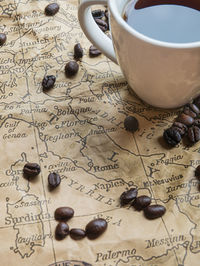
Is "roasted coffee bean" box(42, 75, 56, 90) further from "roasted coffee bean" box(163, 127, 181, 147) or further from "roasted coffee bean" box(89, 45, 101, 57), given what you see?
"roasted coffee bean" box(163, 127, 181, 147)

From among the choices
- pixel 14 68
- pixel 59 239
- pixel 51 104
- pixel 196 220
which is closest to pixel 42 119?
pixel 51 104

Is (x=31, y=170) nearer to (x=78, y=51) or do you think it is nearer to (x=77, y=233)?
(x=77, y=233)

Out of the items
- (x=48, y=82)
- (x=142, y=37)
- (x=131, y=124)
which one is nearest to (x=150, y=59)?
(x=142, y=37)

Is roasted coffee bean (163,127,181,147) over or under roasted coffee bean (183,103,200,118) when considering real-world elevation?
under

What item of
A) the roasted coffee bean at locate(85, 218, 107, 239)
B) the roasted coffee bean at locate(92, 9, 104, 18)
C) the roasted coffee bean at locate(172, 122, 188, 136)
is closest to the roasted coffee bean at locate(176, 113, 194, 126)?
the roasted coffee bean at locate(172, 122, 188, 136)

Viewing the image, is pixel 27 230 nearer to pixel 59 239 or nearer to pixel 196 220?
pixel 59 239

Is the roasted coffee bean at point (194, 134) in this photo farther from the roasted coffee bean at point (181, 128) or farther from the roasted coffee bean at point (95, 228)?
the roasted coffee bean at point (95, 228)

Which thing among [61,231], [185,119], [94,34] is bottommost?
[61,231]
